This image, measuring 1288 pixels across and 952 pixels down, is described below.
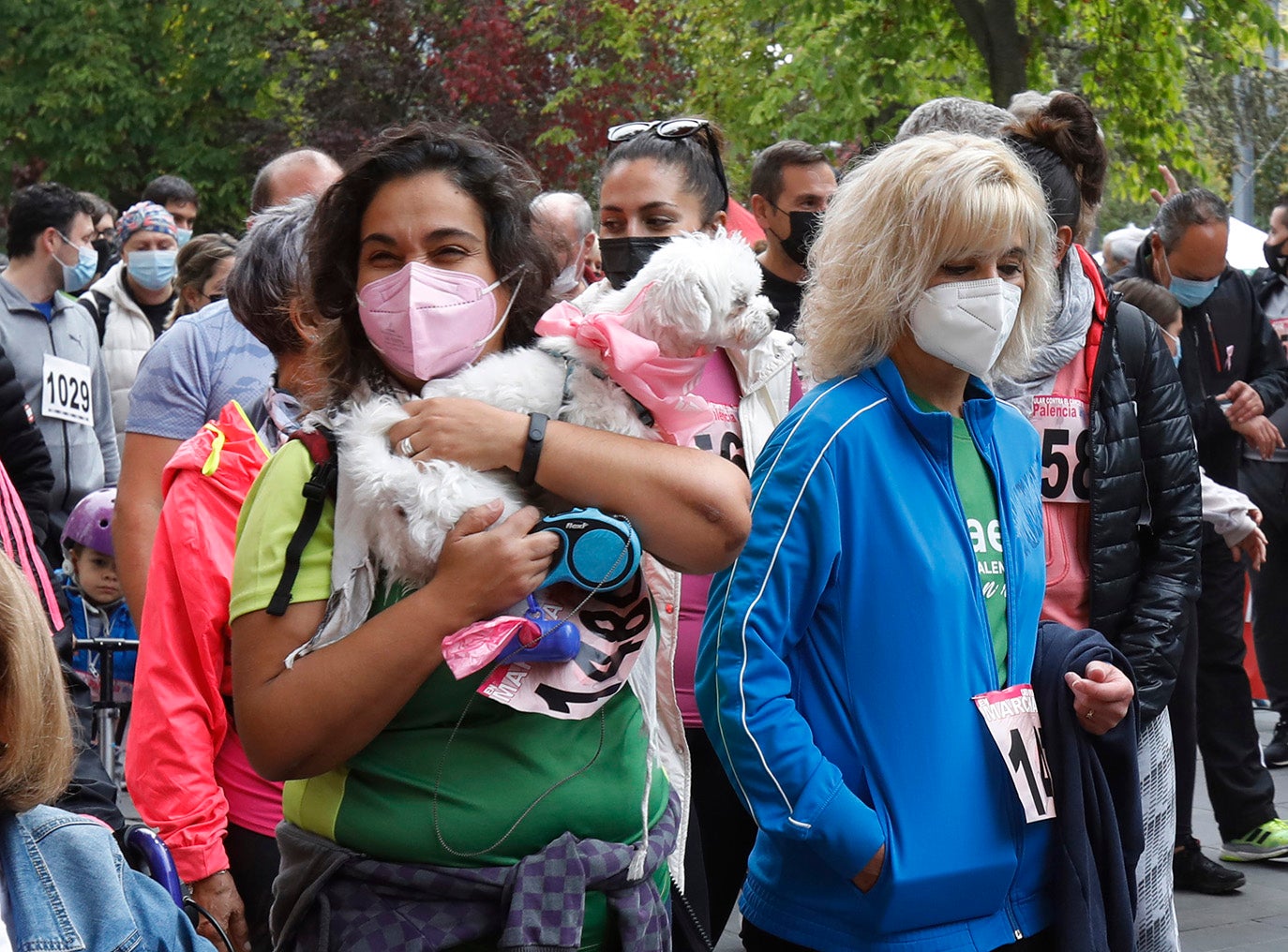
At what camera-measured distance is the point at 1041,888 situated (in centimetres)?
277

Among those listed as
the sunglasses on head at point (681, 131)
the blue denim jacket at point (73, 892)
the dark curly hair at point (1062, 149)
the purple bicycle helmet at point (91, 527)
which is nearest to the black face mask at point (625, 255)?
the sunglasses on head at point (681, 131)

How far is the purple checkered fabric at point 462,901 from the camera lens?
212cm

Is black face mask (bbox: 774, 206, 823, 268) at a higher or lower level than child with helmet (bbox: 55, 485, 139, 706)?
higher

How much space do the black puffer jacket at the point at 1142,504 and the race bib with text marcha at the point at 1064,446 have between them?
31 mm

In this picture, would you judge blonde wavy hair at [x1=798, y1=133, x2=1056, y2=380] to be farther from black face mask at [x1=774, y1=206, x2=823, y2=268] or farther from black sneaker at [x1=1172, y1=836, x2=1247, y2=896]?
black sneaker at [x1=1172, y1=836, x2=1247, y2=896]

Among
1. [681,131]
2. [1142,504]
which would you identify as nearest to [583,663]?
[1142,504]

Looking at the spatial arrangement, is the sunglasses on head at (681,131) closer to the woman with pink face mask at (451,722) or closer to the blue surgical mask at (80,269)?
the woman with pink face mask at (451,722)

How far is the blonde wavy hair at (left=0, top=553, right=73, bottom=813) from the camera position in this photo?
2080 millimetres

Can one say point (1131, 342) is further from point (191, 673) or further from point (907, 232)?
point (191, 673)

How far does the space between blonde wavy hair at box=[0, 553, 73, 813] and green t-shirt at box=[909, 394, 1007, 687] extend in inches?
61.1

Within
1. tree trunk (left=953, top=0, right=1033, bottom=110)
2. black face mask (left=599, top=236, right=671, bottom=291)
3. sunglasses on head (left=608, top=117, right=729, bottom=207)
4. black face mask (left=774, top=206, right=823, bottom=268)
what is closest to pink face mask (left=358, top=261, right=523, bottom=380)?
black face mask (left=599, top=236, right=671, bottom=291)

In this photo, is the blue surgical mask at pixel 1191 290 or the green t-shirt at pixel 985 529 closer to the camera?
the green t-shirt at pixel 985 529

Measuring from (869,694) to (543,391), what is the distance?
Answer: 2.63 ft

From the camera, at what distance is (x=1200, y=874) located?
19.9 ft
